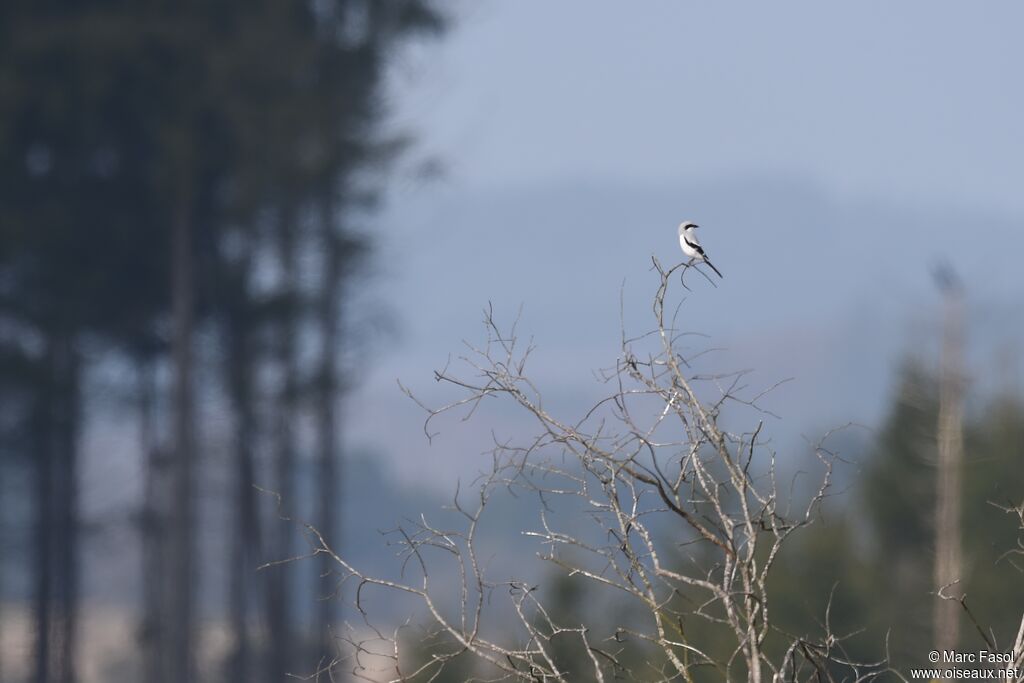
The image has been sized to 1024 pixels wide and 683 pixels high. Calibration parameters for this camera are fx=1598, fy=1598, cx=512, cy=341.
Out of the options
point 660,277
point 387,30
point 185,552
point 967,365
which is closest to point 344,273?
point 387,30

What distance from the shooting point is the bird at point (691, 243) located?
Answer: 7.54 metres

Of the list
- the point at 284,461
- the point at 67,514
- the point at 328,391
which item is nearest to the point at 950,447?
the point at 328,391

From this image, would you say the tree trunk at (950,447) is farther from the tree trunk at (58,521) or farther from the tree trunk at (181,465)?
the tree trunk at (58,521)

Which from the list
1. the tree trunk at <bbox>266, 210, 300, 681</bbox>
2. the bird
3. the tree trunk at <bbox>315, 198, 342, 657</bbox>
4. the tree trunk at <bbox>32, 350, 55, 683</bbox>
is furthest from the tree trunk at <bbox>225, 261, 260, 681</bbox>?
the bird

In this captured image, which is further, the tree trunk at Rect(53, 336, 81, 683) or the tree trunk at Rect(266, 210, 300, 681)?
the tree trunk at Rect(266, 210, 300, 681)

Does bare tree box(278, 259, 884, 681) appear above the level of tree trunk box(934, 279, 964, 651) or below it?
below

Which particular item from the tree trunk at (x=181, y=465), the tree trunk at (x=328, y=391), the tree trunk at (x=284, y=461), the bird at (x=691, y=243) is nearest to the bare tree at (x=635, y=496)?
the bird at (x=691, y=243)

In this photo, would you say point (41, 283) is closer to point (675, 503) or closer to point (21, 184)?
point (21, 184)

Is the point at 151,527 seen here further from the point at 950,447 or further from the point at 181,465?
the point at 950,447

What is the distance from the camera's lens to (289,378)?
2470 cm

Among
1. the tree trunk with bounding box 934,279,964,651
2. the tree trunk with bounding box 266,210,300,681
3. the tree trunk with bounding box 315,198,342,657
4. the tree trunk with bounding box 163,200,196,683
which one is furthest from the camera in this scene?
the tree trunk with bounding box 315,198,342,657

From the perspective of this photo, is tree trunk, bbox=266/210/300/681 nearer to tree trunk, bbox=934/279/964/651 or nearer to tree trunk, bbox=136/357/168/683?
tree trunk, bbox=136/357/168/683

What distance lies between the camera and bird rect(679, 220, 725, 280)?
7.54 metres

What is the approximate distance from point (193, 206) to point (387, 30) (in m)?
5.05
